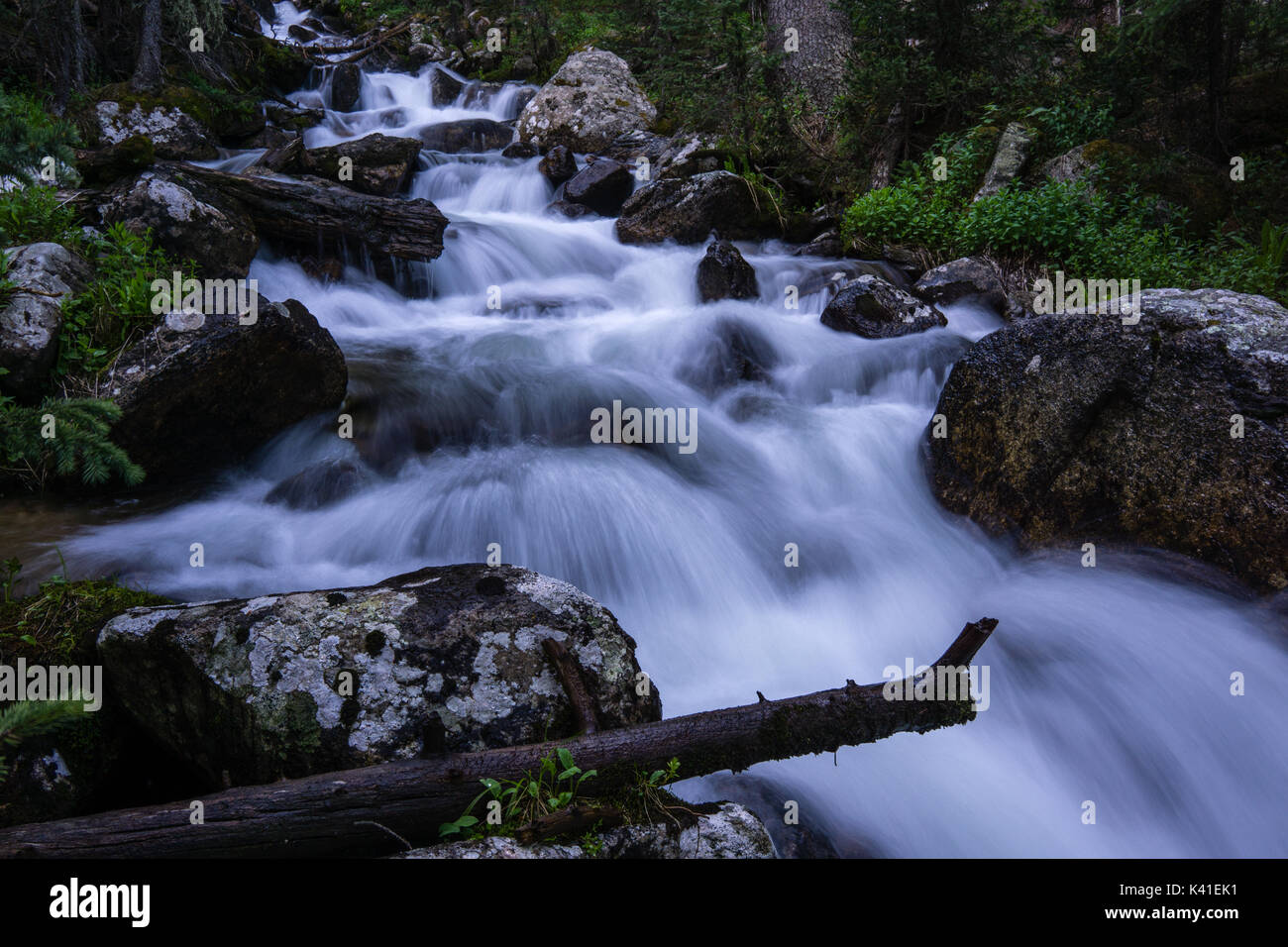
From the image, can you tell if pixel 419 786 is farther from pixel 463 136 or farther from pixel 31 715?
pixel 463 136

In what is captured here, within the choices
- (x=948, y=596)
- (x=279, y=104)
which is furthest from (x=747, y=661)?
(x=279, y=104)

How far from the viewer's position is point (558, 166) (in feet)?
42.6

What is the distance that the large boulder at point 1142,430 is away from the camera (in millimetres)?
4348

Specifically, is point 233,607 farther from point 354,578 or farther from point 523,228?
point 523,228

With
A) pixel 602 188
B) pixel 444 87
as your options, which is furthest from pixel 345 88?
pixel 602 188

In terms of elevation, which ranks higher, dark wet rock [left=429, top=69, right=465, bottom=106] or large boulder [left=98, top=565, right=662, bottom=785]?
dark wet rock [left=429, top=69, right=465, bottom=106]

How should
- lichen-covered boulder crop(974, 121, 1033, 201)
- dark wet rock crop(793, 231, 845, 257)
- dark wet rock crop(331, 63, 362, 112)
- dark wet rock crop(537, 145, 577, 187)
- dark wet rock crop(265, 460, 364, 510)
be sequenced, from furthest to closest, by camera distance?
dark wet rock crop(331, 63, 362, 112), dark wet rock crop(537, 145, 577, 187), dark wet rock crop(793, 231, 845, 257), lichen-covered boulder crop(974, 121, 1033, 201), dark wet rock crop(265, 460, 364, 510)

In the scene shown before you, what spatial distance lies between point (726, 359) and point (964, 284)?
124 inches

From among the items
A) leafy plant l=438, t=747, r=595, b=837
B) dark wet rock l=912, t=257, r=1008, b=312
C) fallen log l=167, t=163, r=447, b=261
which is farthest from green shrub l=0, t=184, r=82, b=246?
dark wet rock l=912, t=257, r=1008, b=312

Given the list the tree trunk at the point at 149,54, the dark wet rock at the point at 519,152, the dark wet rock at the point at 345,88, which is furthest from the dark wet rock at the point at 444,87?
the tree trunk at the point at 149,54

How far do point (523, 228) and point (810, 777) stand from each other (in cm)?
958

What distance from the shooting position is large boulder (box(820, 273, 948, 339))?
8086mm

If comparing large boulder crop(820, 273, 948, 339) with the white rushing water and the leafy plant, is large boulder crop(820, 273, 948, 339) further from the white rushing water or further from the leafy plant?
the leafy plant

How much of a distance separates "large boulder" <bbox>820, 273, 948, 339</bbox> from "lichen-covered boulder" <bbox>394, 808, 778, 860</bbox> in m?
6.80
